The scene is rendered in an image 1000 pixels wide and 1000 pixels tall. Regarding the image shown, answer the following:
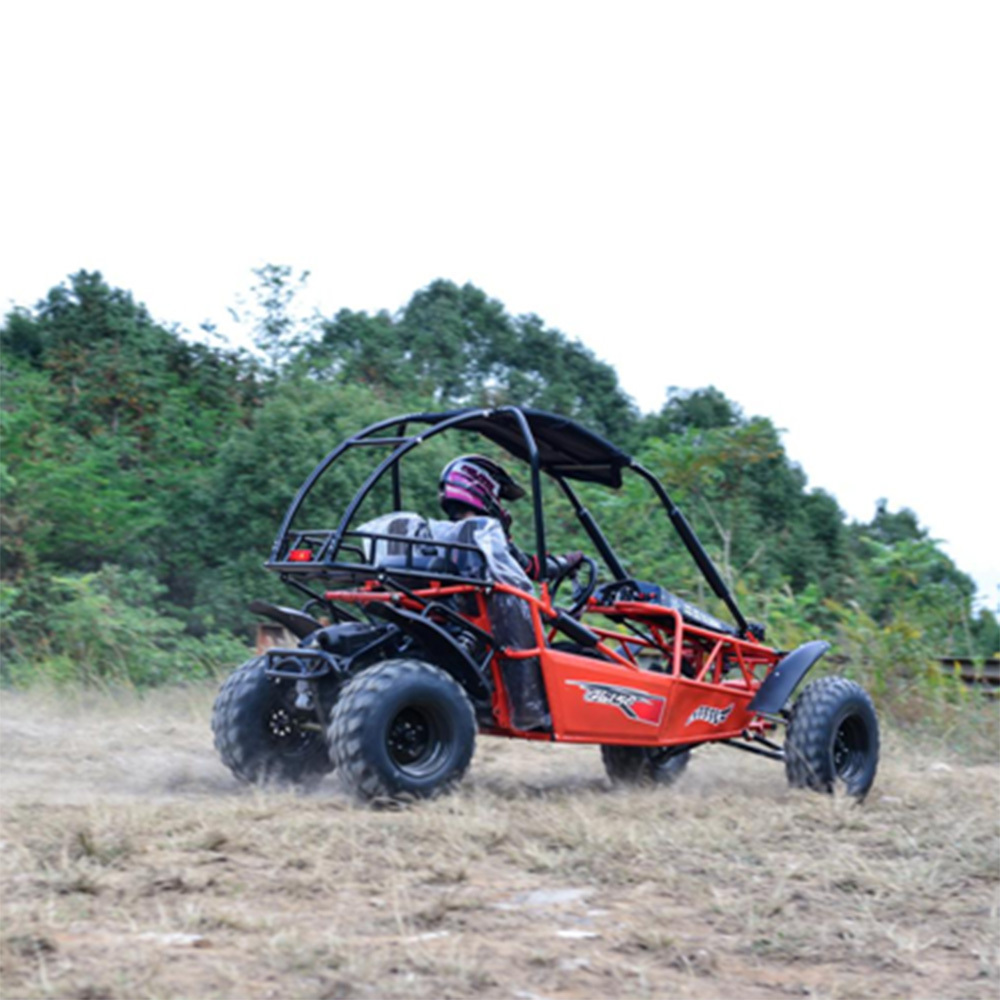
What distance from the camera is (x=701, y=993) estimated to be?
4.51m

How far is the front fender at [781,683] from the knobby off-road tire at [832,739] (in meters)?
0.14

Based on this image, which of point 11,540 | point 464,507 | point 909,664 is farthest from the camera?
point 11,540

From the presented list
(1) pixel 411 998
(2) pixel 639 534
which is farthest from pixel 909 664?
(1) pixel 411 998

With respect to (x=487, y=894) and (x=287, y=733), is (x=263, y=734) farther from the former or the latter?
(x=487, y=894)

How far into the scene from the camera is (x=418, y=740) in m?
7.32

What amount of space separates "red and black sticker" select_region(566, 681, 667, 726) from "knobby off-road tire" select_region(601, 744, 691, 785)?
562mm

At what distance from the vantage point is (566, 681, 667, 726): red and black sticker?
784cm

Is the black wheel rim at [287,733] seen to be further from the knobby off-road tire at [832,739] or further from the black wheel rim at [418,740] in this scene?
the knobby off-road tire at [832,739]

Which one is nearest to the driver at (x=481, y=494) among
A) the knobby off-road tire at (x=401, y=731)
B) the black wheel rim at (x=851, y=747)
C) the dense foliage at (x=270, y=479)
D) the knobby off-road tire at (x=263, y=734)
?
the knobby off-road tire at (x=401, y=731)

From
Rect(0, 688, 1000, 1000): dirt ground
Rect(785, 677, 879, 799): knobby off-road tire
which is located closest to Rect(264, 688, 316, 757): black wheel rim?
Rect(0, 688, 1000, 1000): dirt ground

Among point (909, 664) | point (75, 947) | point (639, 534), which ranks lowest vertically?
point (75, 947)

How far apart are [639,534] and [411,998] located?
14.7 m

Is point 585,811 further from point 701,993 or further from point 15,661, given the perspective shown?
point 15,661

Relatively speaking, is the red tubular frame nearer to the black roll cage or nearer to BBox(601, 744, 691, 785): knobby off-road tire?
the black roll cage
